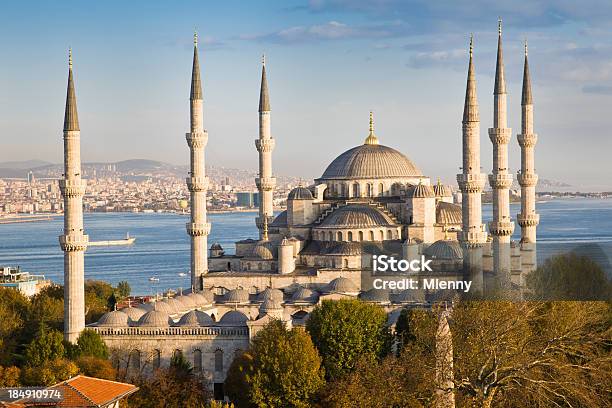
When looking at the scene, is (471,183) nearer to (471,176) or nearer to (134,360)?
(471,176)

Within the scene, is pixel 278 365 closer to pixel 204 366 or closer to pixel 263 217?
pixel 204 366

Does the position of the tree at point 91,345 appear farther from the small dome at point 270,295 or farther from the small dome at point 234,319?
the small dome at point 270,295

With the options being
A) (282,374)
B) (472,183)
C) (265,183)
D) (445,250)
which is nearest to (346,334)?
(282,374)

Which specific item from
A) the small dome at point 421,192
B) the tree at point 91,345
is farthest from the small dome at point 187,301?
the small dome at point 421,192

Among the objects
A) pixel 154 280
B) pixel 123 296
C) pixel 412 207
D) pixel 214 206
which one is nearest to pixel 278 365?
pixel 412 207

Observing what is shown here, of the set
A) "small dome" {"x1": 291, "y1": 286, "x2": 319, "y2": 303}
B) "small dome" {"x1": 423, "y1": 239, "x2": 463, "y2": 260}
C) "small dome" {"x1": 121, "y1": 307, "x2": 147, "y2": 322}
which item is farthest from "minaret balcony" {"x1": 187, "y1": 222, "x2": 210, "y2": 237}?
"small dome" {"x1": 423, "y1": 239, "x2": 463, "y2": 260}

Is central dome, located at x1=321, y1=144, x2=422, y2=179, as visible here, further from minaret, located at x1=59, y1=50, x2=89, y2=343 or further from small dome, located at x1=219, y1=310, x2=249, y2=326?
minaret, located at x1=59, y1=50, x2=89, y2=343
